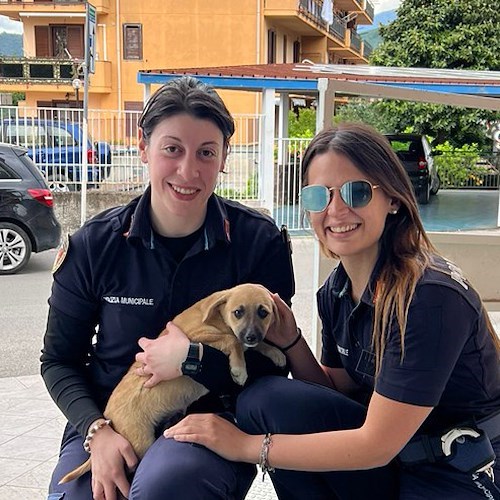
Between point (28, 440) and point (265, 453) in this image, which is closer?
point (265, 453)

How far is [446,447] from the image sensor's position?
1.78 meters

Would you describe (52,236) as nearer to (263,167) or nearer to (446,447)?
(263,167)

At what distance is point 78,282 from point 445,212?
13101mm

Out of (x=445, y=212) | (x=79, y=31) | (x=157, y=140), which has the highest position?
(x=79, y=31)

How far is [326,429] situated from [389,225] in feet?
1.97

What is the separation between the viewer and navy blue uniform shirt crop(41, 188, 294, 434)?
2105mm

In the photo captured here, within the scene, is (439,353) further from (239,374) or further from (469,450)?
(239,374)

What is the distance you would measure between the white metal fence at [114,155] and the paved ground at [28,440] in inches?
285

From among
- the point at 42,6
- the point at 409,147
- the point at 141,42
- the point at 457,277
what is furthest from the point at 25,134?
the point at 42,6

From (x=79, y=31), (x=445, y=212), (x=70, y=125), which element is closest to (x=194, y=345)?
(x=70, y=125)

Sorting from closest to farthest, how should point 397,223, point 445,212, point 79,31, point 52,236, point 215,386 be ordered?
1. point 397,223
2. point 215,386
3. point 52,236
4. point 445,212
5. point 79,31

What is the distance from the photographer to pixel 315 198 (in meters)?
1.88

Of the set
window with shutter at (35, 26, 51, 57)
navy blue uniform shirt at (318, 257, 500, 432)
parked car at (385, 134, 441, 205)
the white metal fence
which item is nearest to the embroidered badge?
navy blue uniform shirt at (318, 257, 500, 432)

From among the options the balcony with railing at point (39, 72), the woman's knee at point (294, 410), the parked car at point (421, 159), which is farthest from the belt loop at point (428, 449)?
the balcony with railing at point (39, 72)
